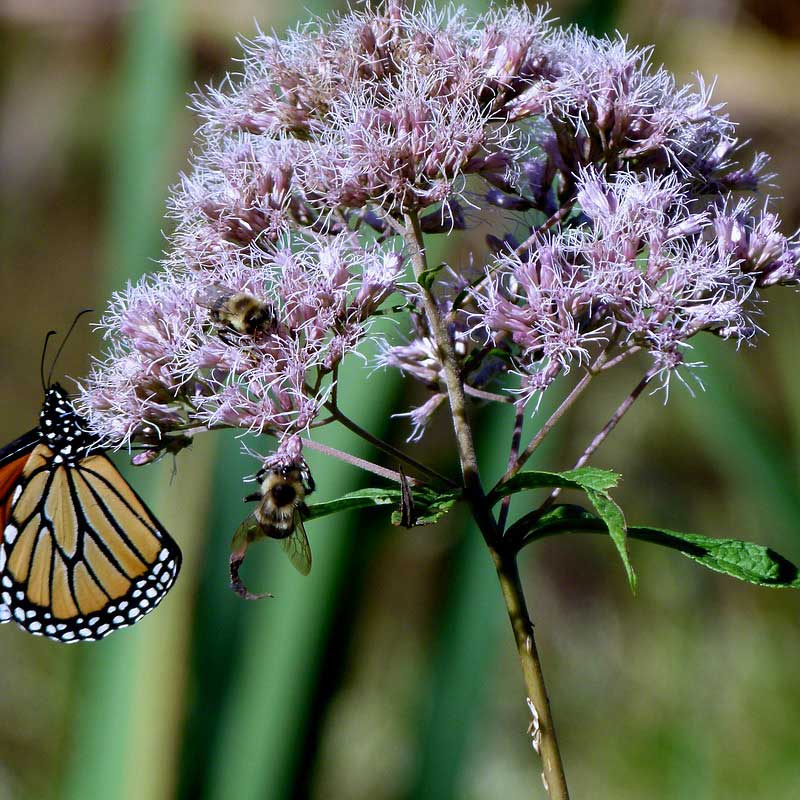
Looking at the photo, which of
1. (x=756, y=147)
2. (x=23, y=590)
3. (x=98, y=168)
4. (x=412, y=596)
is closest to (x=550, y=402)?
(x=23, y=590)

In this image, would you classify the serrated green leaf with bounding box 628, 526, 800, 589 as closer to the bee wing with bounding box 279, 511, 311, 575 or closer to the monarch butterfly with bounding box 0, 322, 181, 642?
the bee wing with bounding box 279, 511, 311, 575

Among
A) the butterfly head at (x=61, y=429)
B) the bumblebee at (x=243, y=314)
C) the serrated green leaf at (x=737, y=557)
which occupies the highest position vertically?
the butterfly head at (x=61, y=429)

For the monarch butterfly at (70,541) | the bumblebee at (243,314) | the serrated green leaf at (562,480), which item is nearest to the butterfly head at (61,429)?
the monarch butterfly at (70,541)

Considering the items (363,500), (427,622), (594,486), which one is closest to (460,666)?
(363,500)

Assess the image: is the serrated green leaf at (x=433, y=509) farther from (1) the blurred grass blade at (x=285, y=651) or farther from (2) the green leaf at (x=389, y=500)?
(1) the blurred grass blade at (x=285, y=651)

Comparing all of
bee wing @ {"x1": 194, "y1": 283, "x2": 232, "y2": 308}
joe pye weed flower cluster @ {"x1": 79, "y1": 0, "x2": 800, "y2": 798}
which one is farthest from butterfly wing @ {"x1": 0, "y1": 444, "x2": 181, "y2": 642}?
bee wing @ {"x1": 194, "y1": 283, "x2": 232, "y2": 308}

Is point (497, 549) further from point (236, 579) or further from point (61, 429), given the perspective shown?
point (61, 429)

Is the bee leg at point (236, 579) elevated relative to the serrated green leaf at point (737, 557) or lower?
lower
